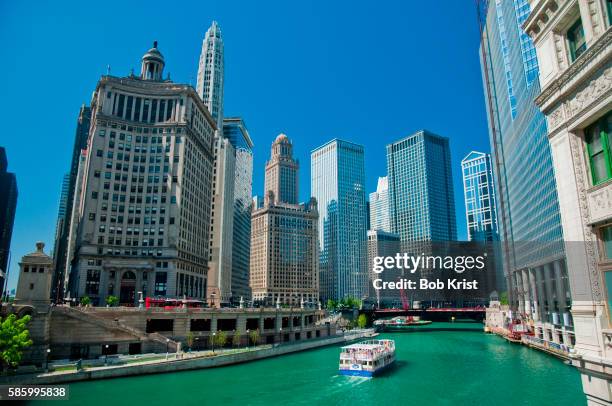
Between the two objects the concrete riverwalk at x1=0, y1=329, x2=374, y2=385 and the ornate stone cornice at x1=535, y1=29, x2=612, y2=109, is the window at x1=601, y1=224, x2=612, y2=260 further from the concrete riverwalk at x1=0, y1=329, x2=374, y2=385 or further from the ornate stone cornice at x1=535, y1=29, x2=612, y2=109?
the concrete riverwalk at x1=0, y1=329, x2=374, y2=385

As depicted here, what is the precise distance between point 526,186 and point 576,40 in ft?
428

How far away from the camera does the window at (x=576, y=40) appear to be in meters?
19.0

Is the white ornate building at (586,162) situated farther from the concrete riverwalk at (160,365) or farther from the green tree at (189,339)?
the green tree at (189,339)

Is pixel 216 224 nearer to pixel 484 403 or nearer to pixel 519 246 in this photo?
pixel 519 246

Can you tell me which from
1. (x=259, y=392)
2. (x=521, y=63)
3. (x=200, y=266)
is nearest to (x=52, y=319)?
(x=259, y=392)

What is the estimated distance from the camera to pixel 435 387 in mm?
62594

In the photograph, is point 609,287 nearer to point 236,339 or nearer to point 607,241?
point 607,241

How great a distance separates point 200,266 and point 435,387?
336 feet

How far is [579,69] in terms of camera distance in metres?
18.1

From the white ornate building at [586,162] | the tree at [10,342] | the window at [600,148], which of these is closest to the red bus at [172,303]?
the tree at [10,342]

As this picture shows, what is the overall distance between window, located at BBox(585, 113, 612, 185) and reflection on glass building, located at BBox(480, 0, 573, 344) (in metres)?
89.5

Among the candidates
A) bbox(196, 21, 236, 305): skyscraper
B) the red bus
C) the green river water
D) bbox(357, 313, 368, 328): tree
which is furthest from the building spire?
bbox(357, 313, 368, 328): tree

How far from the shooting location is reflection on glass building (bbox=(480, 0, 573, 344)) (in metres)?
104

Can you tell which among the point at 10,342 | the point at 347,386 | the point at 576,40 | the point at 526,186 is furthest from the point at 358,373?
the point at 526,186
